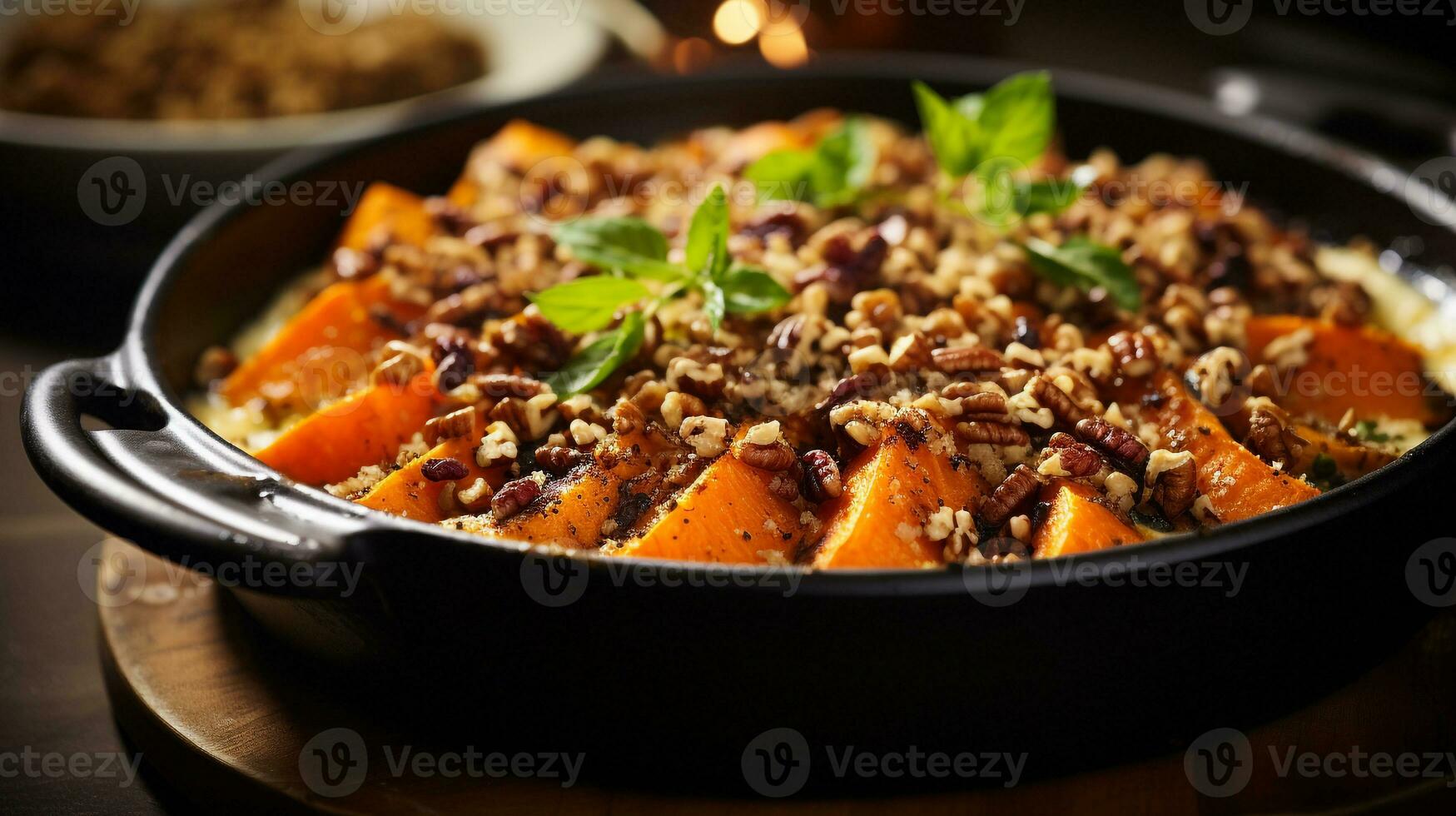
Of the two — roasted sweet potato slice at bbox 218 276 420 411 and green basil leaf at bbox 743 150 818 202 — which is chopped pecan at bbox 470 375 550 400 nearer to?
roasted sweet potato slice at bbox 218 276 420 411

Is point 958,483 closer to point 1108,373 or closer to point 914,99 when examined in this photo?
point 1108,373

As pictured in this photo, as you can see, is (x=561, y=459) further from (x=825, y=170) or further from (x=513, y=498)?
(x=825, y=170)

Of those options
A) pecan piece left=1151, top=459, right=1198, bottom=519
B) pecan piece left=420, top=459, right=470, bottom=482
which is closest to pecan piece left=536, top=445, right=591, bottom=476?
pecan piece left=420, top=459, right=470, bottom=482

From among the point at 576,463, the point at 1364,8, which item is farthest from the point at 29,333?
the point at 1364,8

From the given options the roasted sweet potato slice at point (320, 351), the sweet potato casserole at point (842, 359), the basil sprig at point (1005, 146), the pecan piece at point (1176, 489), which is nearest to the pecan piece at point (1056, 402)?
the sweet potato casserole at point (842, 359)

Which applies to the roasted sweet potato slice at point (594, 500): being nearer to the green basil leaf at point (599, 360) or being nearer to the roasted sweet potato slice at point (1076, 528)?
the green basil leaf at point (599, 360)

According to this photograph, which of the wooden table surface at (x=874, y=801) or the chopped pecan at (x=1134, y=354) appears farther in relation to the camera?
the chopped pecan at (x=1134, y=354)
